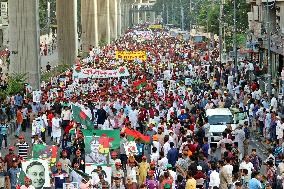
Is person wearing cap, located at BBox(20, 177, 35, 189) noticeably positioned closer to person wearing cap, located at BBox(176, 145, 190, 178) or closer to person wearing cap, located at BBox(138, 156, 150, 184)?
person wearing cap, located at BBox(138, 156, 150, 184)

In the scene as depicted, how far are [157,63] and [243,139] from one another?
36611 millimetres

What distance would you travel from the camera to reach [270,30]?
185ft

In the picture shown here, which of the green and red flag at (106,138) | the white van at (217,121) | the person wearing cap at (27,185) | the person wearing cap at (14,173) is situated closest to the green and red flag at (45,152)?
the green and red flag at (106,138)

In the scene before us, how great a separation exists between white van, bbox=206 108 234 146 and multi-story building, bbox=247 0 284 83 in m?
21.2

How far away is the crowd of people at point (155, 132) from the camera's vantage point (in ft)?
65.0

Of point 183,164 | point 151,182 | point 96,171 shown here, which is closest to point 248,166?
point 183,164

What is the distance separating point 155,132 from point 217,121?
4.73 metres

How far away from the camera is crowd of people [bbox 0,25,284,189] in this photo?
19.8 m

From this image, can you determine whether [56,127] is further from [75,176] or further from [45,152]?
[75,176]

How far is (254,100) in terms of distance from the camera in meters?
35.5

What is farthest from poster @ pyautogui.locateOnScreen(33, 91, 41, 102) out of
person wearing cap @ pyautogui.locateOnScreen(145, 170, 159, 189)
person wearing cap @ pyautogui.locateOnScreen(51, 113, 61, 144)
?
person wearing cap @ pyautogui.locateOnScreen(145, 170, 159, 189)

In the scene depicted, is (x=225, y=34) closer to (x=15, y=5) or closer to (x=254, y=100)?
(x=15, y=5)

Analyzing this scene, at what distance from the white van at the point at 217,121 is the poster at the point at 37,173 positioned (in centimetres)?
1166

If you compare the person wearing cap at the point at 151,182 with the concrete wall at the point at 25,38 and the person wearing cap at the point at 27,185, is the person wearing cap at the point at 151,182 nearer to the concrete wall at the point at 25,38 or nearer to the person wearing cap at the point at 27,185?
the person wearing cap at the point at 27,185
